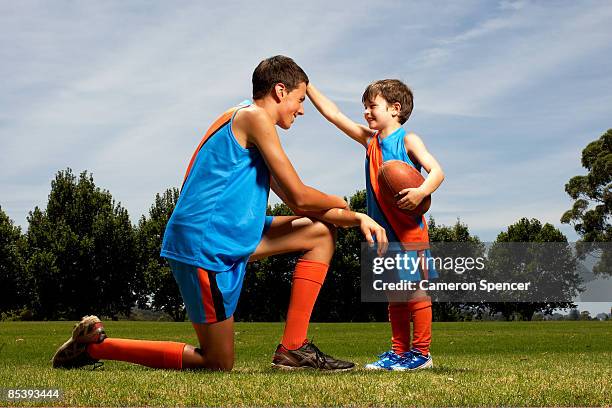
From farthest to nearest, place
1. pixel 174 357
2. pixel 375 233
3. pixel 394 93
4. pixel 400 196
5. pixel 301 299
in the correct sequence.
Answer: pixel 394 93, pixel 400 196, pixel 301 299, pixel 174 357, pixel 375 233

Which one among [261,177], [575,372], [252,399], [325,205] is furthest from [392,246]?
[252,399]

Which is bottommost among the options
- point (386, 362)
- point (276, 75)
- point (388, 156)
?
point (386, 362)

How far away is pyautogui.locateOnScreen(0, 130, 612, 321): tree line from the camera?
164ft

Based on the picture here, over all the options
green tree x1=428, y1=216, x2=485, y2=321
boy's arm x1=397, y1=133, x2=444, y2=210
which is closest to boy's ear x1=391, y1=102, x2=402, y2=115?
boy's arm x1=397, y1=133, x2=444, y2=210

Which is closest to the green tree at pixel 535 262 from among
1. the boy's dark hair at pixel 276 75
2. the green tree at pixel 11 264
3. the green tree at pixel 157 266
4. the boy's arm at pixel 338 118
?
the green tree at pixel 157 266

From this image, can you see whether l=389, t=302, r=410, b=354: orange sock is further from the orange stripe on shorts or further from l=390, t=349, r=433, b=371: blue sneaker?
the orange stripe on shorts

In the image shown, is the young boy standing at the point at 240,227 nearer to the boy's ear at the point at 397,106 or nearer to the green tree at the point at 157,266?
the boy's ear at the point at 397,106

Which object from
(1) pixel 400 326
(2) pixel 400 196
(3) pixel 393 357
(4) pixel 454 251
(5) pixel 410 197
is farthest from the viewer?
(4) pixel 454 251

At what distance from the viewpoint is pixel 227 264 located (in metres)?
5.31

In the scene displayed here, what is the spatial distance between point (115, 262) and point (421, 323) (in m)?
47.5

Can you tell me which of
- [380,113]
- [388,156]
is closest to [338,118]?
[380,113]

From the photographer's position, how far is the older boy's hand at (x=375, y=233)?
16.5 feet

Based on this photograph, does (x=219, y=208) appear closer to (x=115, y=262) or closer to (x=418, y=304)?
(x=418, y=304)

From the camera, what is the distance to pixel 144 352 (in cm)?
568
